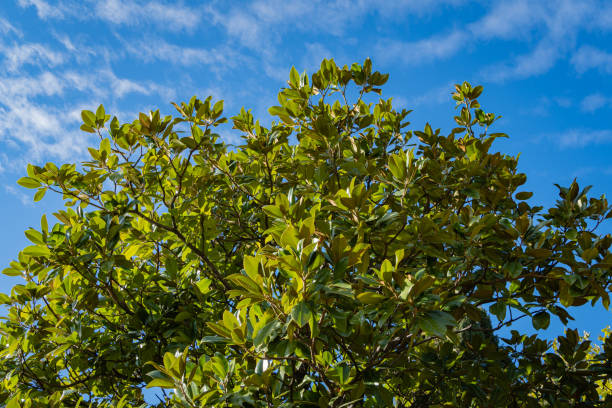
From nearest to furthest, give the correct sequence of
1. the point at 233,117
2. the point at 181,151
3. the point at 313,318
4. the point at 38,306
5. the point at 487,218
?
the point at 313,318 < the point at 487,218 < the point at 38,306 < the point at 181,151 < the point at 233,117

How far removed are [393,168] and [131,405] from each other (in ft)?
12.2

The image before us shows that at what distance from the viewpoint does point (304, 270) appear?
239 cm

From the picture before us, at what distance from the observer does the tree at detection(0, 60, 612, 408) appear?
9.20 ft

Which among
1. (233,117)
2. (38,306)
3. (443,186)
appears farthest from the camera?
(233,117)

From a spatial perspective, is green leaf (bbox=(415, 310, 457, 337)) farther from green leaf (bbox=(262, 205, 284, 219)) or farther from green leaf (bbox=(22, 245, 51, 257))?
green leaf (bbox=(22, 245, 51, 257))

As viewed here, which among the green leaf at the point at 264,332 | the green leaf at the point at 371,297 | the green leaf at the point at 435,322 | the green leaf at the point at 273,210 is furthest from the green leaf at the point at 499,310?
the green leaf at the point at 264,332

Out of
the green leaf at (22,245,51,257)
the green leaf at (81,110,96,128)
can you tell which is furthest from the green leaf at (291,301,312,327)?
the green leaf at (81,110,96,128)

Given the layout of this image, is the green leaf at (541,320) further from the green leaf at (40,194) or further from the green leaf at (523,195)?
the green leaf at (40,194)

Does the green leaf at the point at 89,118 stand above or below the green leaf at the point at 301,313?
above

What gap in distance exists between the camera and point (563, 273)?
3525 millimetres

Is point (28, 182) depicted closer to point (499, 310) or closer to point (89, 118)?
point (89, 118)

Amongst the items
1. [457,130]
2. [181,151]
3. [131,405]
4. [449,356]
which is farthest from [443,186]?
[131,405]

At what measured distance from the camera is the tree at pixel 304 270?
280 cm

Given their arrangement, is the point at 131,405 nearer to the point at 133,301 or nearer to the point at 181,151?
the point at 133,301
